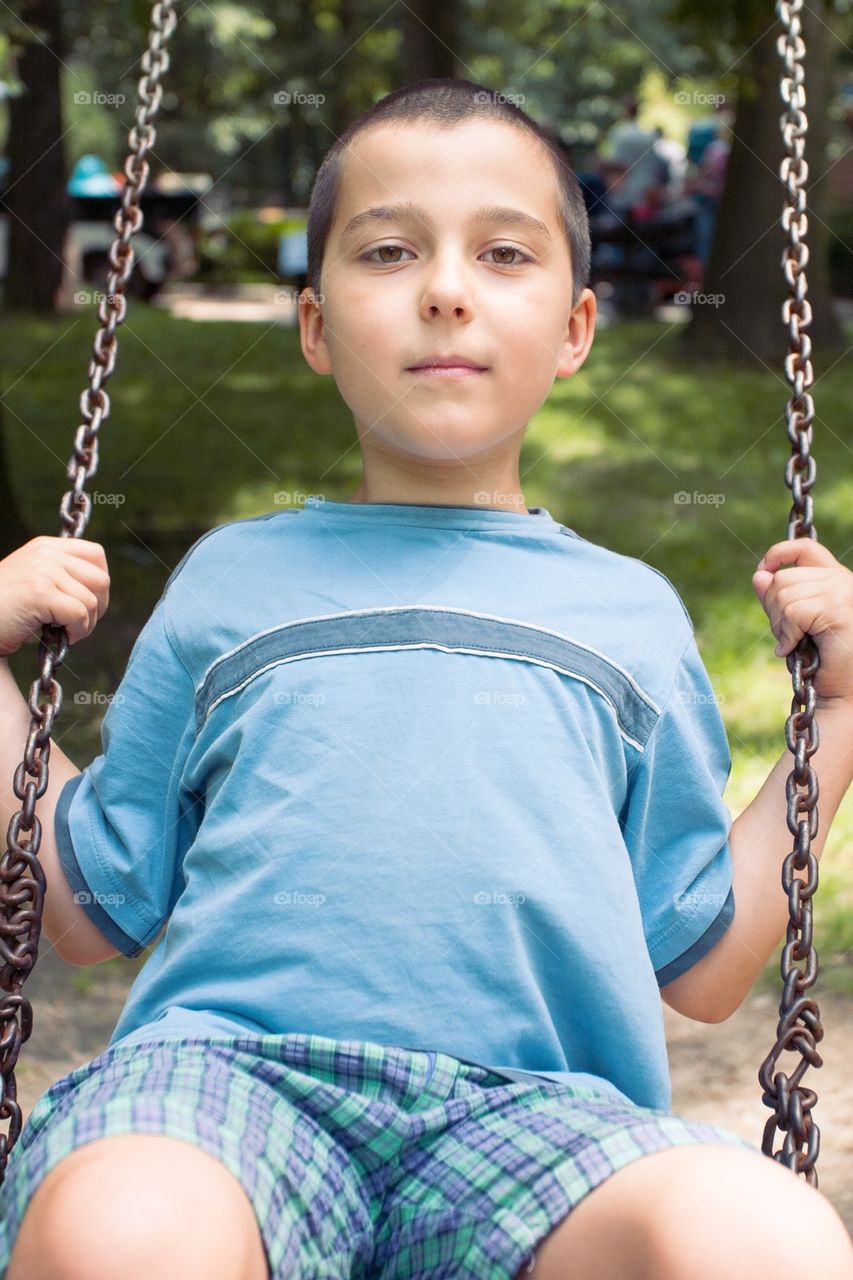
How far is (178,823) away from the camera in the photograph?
1972 mm

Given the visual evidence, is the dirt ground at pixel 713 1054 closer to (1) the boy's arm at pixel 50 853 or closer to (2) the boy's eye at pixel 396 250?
(1) the boy's arm at pixel 50 853

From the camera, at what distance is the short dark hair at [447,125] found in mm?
2066

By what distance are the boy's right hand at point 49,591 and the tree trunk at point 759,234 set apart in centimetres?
869

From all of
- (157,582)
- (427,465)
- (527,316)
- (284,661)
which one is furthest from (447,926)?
(157,582)

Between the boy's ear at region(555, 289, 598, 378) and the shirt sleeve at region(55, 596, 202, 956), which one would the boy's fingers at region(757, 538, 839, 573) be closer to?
the boy's ear at region(555, 289, 598, 378)

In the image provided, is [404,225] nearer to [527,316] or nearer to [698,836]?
[527,316]

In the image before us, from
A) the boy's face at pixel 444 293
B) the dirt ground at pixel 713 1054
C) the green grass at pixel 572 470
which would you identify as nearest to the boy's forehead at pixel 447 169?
the boy's face at pixel 444 293

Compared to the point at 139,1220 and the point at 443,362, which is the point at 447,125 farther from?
the point at 139,1220

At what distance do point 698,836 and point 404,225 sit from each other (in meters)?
0.80

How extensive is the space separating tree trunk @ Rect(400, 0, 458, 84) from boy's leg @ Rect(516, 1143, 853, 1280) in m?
8.25

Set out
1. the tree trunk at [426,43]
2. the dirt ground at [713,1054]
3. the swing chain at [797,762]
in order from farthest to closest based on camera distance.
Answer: the tree trunk at [426,43]
the dirt ground at [713,1054]
the swing chain at [797,762]

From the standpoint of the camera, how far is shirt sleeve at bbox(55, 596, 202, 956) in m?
1.98

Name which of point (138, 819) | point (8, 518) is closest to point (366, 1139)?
point (138, 819)

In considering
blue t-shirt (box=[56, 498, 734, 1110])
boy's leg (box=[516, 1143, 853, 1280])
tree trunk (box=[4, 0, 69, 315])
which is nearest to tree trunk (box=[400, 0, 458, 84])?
tree trunk (box=[4, 0, 69, 315])
